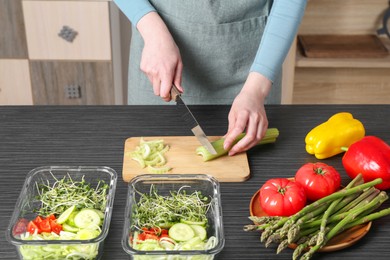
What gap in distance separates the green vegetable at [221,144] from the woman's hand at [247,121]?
0.02 meters

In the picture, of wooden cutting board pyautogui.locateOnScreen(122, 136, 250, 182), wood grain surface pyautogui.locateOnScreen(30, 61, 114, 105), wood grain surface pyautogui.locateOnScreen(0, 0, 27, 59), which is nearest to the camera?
wooden cutting board pyautogui.locateOnScreen(122, 136, 250, 182)

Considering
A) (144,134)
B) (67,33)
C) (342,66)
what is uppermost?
(144,134)

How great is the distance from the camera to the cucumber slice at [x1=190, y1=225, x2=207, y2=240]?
3.69ft

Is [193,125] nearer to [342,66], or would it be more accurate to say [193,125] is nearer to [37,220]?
[37,220]

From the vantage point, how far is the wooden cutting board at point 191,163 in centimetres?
138

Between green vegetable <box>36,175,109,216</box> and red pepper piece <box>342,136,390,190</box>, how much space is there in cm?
55

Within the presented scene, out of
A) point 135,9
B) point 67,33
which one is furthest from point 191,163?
point 67,33

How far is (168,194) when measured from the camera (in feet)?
4.09

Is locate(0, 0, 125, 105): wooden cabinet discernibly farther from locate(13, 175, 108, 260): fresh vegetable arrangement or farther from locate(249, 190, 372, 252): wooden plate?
locate(249, 190, 372, 252): wooden plate

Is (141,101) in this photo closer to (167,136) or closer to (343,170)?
(167,136)

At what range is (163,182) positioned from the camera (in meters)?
1.25

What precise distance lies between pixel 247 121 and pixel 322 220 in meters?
0.41

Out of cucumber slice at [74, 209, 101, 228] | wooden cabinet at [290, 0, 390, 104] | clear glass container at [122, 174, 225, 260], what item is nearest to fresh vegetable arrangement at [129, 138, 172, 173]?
clear glass container at [122, 174, 225, 260]

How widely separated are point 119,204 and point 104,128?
354 millimetres
